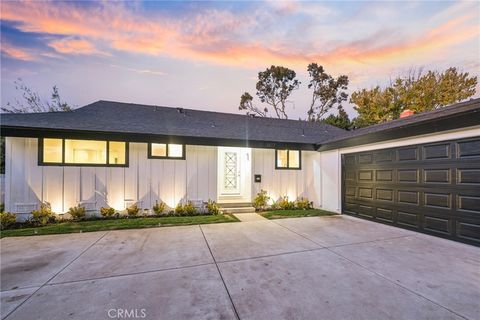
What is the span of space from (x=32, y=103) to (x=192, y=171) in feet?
56.2

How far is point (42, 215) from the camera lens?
5457 millimetres

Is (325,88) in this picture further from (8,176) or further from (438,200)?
(8,176)

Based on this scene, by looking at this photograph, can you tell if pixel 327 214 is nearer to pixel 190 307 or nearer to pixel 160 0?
pixel 190 307

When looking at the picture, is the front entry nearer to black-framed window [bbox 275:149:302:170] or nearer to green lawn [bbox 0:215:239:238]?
black-framed window [bbox 275:149:302:170]

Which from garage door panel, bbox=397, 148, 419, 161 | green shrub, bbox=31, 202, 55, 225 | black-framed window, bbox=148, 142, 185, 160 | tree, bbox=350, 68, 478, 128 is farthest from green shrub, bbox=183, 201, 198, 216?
tree, bbox=350, 68, 478, 128

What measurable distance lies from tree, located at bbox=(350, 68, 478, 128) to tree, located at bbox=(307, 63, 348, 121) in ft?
8.69

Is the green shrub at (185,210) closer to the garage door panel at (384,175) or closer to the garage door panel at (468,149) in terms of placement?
the garage door panel at (384,175)

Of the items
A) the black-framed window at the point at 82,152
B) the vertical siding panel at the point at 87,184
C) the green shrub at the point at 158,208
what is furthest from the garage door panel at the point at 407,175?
the vertical siding panel at the point at 87,184

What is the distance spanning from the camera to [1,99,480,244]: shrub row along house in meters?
4.30

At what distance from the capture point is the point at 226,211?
7277 millimetres

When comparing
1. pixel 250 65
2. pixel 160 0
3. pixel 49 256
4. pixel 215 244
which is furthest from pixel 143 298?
pixel 250 65

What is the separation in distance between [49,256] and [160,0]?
25.8 ft

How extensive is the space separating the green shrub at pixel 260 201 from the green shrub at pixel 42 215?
624 cm

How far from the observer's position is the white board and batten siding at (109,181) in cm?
557
